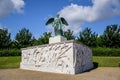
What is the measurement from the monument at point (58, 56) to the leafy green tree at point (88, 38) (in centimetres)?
2905

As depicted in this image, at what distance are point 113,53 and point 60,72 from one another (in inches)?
848

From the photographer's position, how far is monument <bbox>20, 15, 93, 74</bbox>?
714 inches

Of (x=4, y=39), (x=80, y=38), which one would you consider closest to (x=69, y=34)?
(x=80, y=38)

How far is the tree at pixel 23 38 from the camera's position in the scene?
54.7m

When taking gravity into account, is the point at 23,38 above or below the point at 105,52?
above

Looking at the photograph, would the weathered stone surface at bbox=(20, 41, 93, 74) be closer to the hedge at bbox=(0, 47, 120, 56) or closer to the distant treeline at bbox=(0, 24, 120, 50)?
the hedge at bbox=(0, 47, 120, 56)

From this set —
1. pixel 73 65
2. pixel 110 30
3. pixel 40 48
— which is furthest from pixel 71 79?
pixel 110 30

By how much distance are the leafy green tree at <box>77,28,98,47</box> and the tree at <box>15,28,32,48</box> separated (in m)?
14.4

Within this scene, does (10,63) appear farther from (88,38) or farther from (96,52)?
(88,38)

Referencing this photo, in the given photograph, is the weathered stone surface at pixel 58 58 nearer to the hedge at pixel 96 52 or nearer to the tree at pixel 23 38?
the hedge at pixel 96 52

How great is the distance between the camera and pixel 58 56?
1891cm

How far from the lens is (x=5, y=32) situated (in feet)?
182

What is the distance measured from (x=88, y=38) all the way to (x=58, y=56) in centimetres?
3496

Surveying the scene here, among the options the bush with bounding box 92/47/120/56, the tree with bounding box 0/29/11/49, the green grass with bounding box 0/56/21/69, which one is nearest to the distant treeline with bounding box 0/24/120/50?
the tree with bounding box 0/29/11/49
